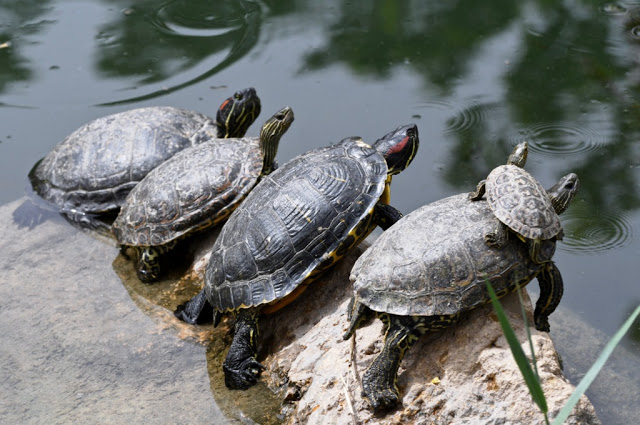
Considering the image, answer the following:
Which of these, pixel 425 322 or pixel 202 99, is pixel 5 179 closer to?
pixel 202 99

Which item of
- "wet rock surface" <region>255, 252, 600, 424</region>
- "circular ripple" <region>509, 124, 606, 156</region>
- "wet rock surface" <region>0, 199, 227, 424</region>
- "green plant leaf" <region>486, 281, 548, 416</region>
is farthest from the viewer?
"circular ripple" <region>509, 124, 606, 156</region>

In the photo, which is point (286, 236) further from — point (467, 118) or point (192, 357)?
point (467, 118)

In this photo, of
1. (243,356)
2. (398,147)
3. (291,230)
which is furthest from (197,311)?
(398,147)

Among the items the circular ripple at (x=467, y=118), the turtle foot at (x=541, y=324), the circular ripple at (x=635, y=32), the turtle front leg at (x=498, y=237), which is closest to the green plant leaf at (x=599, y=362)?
the turtle front leg at (x=498, y=237)

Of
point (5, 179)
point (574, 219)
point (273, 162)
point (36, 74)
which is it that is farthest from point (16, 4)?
point (574, 219)

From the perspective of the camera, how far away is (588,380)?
2.34 metres

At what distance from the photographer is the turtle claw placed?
4230 mm

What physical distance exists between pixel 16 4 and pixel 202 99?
4.28m

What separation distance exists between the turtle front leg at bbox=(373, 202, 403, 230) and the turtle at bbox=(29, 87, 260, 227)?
226 cm

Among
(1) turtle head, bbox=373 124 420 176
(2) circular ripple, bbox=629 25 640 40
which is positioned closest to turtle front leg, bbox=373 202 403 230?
(1) turtle head, bbox=373 124 420 176

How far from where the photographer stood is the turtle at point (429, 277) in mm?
3523

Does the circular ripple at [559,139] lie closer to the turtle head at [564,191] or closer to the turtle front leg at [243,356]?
the turtle head at [564,191]

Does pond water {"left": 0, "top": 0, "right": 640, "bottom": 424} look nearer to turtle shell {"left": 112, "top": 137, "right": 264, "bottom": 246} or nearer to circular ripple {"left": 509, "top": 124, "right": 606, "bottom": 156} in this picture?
circular ripple {"left": 509, "top": 124, "right": 606, "bottom": 156}

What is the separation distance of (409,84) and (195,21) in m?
3.12
